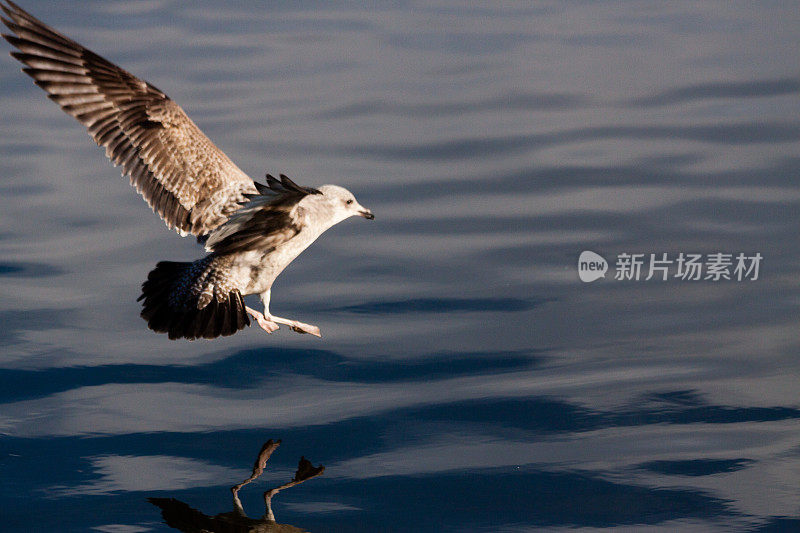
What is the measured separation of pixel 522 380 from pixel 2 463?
297cm

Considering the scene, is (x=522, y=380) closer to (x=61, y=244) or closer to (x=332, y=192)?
(x=332, y=192)

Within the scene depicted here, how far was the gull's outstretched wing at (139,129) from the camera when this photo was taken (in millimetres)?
7320

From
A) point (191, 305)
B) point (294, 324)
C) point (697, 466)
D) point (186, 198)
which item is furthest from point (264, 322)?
point (697, 466)

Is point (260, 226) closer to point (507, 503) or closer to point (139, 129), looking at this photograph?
point (139, 129)

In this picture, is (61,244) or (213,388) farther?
(61,244)

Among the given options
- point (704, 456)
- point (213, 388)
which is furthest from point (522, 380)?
point (213, 388)

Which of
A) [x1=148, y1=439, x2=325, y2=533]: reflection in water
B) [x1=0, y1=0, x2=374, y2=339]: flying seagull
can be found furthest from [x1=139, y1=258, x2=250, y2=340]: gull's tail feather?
[x1=148, y1=439, x2=325, y2=533]: reflection in water

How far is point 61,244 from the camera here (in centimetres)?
978

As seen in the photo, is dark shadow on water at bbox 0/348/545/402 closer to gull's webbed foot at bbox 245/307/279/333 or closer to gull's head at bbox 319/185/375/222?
gull's webbed foot at bbox 245/307/279/333

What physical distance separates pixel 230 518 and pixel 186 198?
223 cm

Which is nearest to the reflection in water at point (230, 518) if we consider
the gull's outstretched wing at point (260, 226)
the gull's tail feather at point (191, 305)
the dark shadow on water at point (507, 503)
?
the dark shadow on water at point (507, 503)

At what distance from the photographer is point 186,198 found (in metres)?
7.31

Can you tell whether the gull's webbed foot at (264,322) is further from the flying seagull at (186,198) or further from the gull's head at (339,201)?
the gull's head at (339,201)

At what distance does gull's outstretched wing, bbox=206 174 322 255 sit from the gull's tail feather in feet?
0.66
